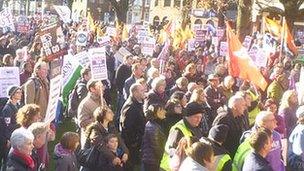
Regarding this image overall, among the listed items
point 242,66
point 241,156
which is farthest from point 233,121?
point 242,66

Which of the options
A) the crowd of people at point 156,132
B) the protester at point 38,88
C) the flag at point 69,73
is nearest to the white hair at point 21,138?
the crowd of people at point 156,132

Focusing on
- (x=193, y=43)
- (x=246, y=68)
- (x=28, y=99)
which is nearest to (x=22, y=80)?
(x=28, y=99)

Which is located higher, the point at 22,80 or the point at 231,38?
the point at 231,38

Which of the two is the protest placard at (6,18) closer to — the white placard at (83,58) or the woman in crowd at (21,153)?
the white placard at (83,58)

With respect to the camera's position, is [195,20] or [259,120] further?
[195,20]

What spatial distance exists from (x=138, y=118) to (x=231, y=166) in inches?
119

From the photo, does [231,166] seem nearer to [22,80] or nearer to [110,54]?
[22,80]

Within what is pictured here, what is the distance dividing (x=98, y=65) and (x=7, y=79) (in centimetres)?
161

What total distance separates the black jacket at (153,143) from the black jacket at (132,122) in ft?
4.07

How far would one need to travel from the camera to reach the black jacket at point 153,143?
834 centimetres

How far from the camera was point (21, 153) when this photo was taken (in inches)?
255

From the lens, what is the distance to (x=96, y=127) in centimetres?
779

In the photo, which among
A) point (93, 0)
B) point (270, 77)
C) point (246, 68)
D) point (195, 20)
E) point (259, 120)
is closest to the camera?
point (259, 120)

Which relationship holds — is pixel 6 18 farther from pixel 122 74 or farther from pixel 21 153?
pixel 21 153
